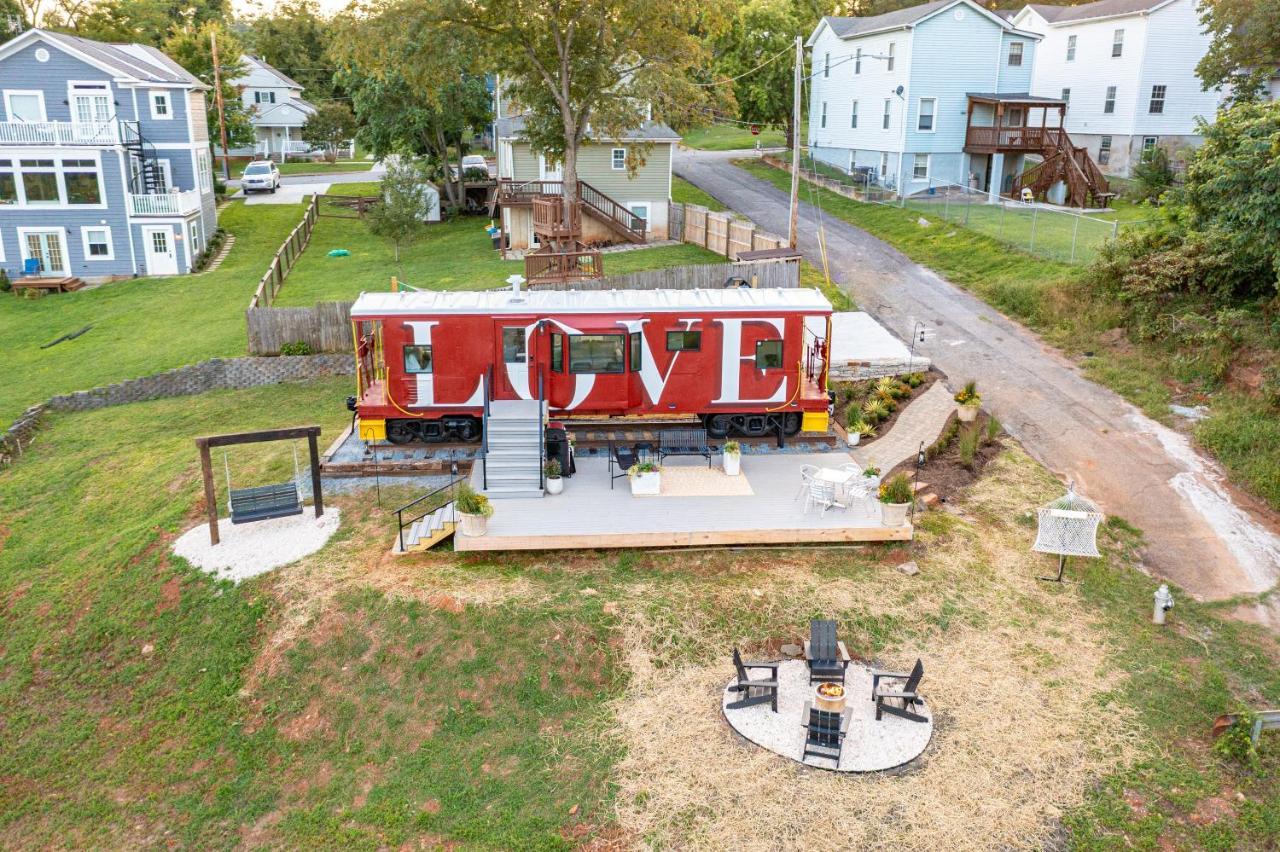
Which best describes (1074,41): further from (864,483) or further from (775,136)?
(864,483)

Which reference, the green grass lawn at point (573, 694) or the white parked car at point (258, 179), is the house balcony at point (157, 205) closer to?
the white parked car at point (258, 179)

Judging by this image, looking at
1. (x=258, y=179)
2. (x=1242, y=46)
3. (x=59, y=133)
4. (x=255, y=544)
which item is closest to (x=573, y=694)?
(x=255, y=544)

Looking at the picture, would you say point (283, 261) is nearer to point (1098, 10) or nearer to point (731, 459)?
point (731, 459)

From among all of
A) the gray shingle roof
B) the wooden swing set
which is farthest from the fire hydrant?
the gray shingle roof

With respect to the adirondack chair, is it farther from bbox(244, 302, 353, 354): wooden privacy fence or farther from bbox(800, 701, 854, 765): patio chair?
bbox(244, 302, 353, 354): wooden privacy fence

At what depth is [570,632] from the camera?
13180mm

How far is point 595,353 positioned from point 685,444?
247cm

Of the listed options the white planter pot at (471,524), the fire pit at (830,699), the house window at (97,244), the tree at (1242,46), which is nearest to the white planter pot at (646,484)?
the white planter pot at (471,524)

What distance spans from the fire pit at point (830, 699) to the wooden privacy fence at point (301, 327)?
18492 mm

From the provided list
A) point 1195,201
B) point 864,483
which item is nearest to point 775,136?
point 1195,201

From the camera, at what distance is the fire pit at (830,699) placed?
1111 centimetres

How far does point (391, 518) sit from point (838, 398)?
33.5 feet

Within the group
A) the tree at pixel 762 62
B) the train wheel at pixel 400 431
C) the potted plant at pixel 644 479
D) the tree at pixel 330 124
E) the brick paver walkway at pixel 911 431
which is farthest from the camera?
the tree at pixel 330 124

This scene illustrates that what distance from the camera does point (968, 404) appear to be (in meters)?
19.6
